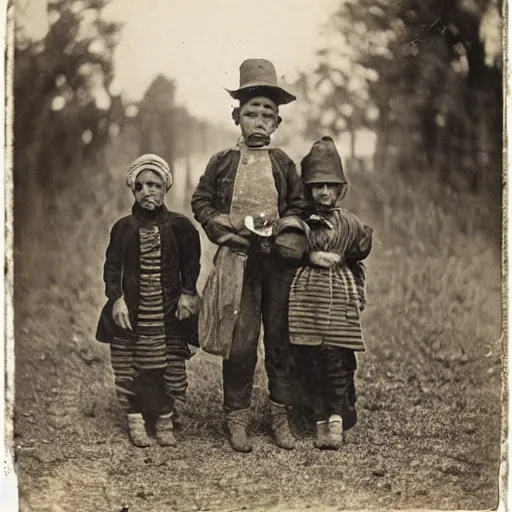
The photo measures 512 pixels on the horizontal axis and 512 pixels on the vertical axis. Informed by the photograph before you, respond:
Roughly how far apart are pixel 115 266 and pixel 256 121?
0.86 metres

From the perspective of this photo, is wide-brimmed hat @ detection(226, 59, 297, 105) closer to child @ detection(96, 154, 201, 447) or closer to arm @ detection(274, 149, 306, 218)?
arm @ detection(274, 149, 306, 218)

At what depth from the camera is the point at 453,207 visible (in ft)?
14.5

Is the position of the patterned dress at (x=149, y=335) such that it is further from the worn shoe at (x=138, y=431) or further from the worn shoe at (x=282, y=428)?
the worn shoe at (x=282, y=428)

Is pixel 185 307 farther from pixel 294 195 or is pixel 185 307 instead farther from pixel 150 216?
pixel 294 195

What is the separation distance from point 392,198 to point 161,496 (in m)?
1.62

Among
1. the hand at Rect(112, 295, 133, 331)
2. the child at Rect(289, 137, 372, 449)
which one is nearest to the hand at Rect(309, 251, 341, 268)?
the child at Rect(289, 137, 372, 449)

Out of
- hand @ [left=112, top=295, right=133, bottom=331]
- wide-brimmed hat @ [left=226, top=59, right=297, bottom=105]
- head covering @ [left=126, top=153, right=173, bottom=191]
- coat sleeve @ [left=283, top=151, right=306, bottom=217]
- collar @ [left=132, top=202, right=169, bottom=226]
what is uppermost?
wide-brimmed hat @ [left=226, top=59, right=297, bottom=105]

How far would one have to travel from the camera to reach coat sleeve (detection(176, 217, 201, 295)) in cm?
428

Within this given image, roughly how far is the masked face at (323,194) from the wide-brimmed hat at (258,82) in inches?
16.1

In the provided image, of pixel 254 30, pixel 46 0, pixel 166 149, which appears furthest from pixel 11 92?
pixel 254 30

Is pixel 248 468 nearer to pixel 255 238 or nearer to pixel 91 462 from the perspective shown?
pixel 91 462

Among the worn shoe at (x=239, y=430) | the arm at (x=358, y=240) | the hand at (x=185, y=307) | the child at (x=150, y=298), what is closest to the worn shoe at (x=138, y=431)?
the child at (x=150, y=298)

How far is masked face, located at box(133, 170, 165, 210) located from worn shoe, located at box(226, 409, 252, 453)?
3.13 ft

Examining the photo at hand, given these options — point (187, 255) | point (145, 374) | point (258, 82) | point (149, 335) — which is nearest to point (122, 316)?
point (149, 335)
